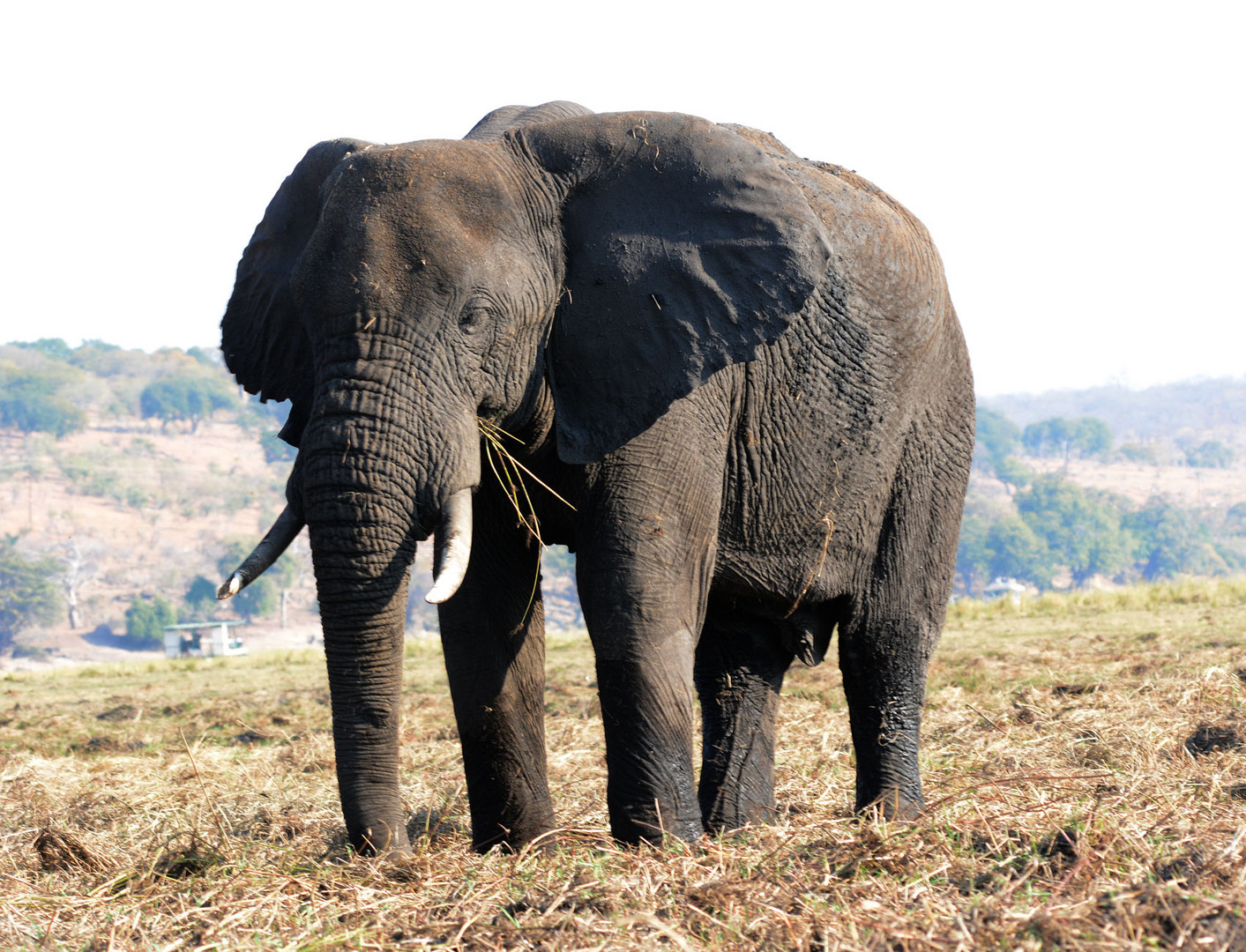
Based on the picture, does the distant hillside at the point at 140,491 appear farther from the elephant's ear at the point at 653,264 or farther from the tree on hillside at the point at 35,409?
the elephant's ear at the point at 653,264

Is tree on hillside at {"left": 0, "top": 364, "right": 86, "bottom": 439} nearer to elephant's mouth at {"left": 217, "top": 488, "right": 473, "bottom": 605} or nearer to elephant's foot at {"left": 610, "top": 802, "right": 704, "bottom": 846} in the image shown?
elephant's mouth at {"left": 217, "top": 488, "right": 473, "bottom": 605}

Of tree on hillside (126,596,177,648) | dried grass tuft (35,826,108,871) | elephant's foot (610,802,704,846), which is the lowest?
tree on hillside (126,596,177,648)

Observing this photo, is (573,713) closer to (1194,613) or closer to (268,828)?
(268,828)

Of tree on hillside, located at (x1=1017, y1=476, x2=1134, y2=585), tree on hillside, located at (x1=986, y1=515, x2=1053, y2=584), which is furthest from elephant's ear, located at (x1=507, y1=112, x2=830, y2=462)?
tree on hillside, located at (x1=1017, y1=476, x2=1134, y2=585)

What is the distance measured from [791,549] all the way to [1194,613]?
15.1 metres

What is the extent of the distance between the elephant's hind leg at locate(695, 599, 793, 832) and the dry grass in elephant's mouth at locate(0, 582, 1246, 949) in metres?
0.30

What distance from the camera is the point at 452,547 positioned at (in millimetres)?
4555

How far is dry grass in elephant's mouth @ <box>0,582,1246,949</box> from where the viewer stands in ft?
11.4

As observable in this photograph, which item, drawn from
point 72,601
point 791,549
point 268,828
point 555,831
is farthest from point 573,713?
point 72,601

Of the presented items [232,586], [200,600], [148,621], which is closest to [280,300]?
[232,586]

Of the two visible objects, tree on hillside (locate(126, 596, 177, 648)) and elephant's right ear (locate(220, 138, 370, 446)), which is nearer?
elephant's right ear (locate(220, 138, 370, 446))

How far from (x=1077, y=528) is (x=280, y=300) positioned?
145 m

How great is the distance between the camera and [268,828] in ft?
22.4

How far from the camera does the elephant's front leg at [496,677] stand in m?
5.72
